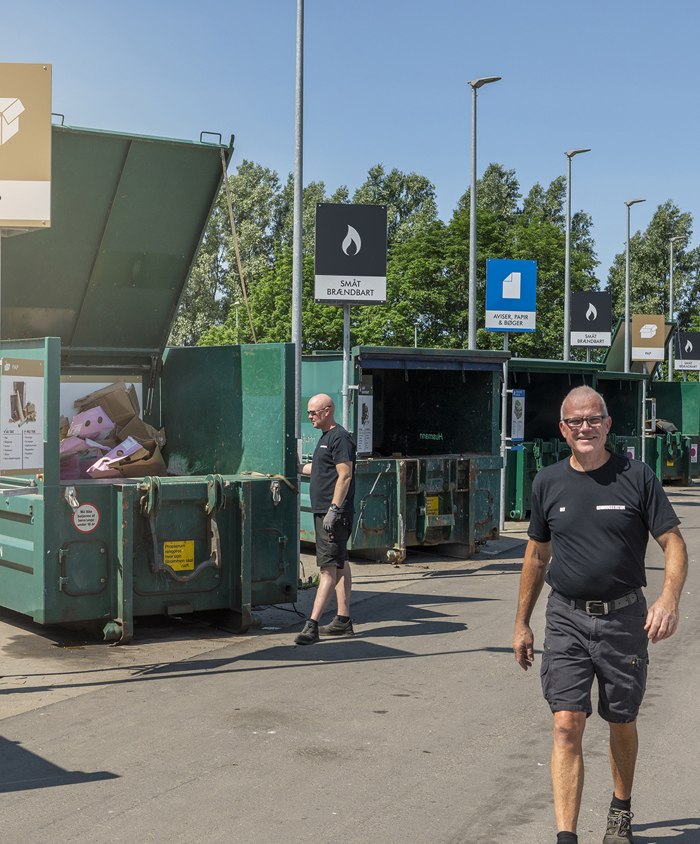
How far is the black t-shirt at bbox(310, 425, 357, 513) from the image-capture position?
25.6ft

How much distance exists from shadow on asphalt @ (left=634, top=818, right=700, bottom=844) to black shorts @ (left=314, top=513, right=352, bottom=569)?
150 inches

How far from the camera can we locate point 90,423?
8.73m

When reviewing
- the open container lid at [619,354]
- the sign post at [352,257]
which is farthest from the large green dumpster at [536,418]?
the sign post at [352,257]

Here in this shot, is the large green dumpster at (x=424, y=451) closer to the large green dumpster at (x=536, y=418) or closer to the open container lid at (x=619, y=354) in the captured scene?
the large green dumpster at (x=536, y=418)

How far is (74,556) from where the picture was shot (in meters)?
7.06

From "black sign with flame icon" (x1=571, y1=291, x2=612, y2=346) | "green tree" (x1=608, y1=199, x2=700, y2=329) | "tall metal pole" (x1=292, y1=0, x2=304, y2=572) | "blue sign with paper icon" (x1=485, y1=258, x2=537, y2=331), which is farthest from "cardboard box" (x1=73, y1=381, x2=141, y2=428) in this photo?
"green tree" (x1=608, y1=199, x2=700, y2=329)

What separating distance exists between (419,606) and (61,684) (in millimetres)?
3731

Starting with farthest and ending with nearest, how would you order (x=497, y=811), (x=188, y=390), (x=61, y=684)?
(x=188, y=390) → (x=61, y=684) → (x=497, y=811)


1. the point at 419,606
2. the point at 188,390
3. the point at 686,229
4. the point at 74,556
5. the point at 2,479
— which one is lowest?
the point at 419,606

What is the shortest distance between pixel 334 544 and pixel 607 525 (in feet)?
13.1

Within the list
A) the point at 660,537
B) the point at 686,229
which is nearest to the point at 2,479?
the point at 660,537

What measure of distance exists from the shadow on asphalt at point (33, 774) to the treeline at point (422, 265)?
995 inches

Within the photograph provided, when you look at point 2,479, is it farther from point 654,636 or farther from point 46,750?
point 654,636

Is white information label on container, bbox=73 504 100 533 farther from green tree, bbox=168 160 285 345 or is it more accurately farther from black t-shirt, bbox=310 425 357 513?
green tree, bbox=168 160 285 345
